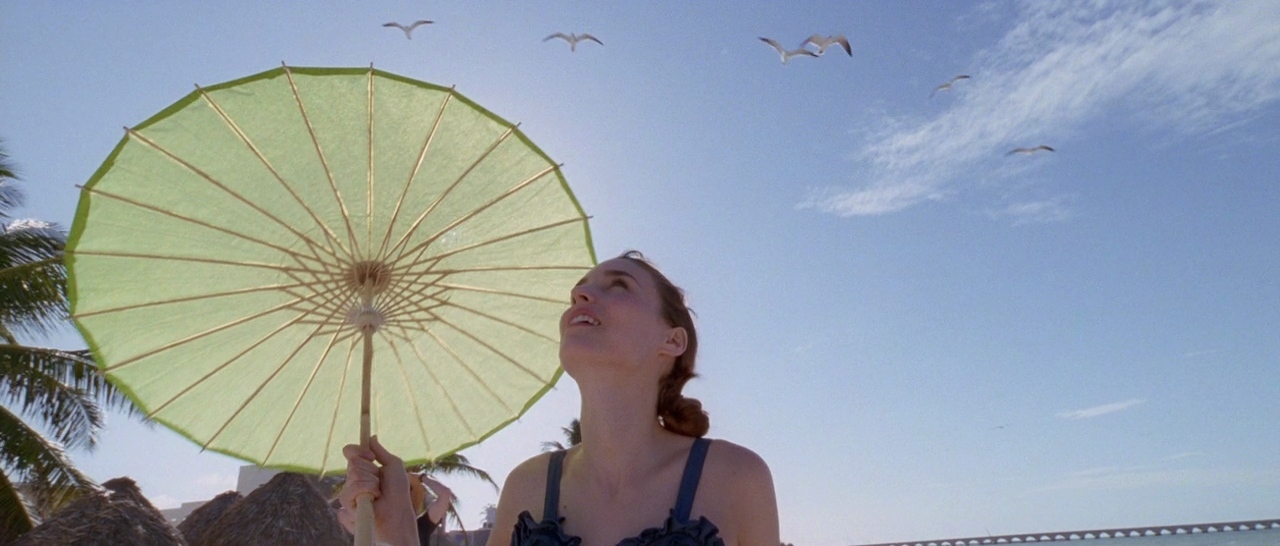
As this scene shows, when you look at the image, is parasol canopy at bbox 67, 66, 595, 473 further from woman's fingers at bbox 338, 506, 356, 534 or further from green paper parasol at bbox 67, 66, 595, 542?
woman's fingers at bbox 338, 506, 356, 534

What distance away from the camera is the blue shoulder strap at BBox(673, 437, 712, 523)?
2.12 meters

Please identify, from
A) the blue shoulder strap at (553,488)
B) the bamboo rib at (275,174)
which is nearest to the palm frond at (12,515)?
the bamboo rib at (275,174)

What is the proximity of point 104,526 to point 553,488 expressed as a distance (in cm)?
1295

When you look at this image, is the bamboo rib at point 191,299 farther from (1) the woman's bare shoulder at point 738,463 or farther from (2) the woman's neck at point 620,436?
(1) the woman's bare shoulder at point 738,463

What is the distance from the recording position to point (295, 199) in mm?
2676

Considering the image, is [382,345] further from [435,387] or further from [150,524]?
[150,524]

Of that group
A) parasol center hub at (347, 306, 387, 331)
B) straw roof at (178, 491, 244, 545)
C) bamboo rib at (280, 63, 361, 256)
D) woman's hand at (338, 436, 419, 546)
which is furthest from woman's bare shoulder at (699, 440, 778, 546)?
straw roof at (178, 491, 244, 545)

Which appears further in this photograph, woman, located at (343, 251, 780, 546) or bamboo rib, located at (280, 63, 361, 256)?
bamboo rib, located at (280, 63, 361, 256)

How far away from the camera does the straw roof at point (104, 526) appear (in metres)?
12.3

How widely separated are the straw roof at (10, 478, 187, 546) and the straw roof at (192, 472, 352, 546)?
2218mm

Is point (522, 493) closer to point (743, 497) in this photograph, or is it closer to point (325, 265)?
point (743, 497)

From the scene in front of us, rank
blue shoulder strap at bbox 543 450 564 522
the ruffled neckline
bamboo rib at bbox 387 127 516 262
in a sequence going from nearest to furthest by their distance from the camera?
the ruffled neckline, blue shoulder strap at bbox 543 450 564 522, bamboo rib at bbox 387 127 516 262

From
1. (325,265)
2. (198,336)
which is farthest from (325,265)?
(198,336)

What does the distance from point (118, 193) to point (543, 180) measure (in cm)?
118
